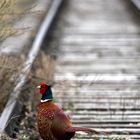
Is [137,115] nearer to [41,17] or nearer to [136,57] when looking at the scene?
[136,57]

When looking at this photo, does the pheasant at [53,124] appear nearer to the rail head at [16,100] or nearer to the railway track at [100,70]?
the rail head at [16,100]

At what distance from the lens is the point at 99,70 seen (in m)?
9.45

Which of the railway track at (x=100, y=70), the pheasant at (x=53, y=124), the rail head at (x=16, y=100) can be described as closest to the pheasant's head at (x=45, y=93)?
the pheasant at (x=53, y=124)

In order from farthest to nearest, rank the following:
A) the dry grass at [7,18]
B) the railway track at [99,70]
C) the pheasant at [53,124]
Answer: the railway track at [99,70] < the dry grass at [7,18] < the pheasant at [53,124]

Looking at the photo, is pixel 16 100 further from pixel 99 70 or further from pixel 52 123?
pixel 99 70

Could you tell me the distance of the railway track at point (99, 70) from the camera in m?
6.86

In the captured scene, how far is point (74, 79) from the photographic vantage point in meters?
8.80

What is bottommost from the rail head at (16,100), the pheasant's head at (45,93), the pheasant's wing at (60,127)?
the rail head at (16,100)

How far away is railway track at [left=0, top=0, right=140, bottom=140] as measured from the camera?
686cm

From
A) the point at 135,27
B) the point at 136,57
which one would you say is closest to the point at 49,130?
the point at 136,57

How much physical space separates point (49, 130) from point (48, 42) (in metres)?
6.29

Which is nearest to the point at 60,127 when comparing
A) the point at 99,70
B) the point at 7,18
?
the point at 7,18

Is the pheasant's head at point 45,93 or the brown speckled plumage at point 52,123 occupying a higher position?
the pheasant's head at point 45,93

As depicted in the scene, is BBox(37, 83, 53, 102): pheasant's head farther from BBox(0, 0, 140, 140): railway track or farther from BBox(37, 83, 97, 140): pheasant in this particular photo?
BBox(0, 0, 140, 140): railway track
